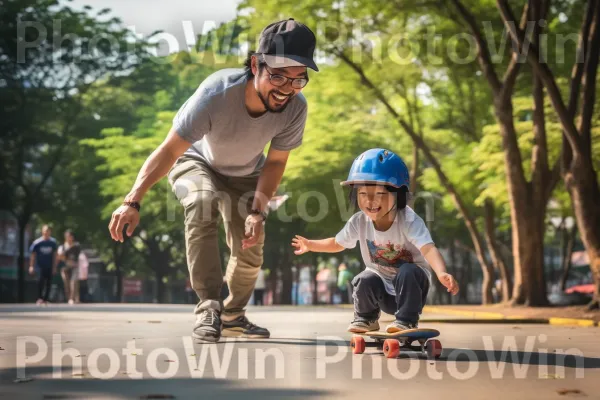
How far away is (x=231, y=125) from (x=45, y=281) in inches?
571

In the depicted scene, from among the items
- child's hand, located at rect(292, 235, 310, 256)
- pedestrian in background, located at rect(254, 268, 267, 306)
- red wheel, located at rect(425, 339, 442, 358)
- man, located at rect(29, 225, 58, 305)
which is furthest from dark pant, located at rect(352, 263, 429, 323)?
pedestrian in background, located at rect(254, 268, 267, 306)

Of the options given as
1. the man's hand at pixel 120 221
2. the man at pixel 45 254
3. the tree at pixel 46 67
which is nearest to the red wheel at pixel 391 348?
the man's hand at pixel 120 221

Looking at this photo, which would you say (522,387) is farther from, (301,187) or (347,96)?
(301,187)

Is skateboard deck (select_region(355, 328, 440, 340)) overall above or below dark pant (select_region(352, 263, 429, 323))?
below

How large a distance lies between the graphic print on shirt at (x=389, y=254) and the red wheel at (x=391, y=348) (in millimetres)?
569

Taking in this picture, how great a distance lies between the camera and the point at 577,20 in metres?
19.4

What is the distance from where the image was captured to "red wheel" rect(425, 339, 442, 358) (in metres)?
5.54

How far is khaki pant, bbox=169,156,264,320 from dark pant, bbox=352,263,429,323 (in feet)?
3.29

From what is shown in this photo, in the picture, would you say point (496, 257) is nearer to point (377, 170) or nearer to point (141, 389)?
point (377, 170)

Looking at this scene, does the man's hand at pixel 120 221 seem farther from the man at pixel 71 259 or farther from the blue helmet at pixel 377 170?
the man at pixel 71 259

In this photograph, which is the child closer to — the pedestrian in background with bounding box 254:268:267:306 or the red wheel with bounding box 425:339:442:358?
the red wheel with bounding box 425:339:442:358

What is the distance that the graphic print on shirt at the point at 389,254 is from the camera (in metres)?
5.90

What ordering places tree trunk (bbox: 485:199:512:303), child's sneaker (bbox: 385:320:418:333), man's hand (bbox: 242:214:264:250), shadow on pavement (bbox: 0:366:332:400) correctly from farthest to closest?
tree trunk (bbox: 485:199:512:303) → man's hand (bbox: 242:214:264:250) → child's sneaker (bbox: 385:320:418:333) → shadow on pavement (bbox: 0:366:332:400)

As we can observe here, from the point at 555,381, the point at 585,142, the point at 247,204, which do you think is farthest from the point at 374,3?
the point at 555,381
